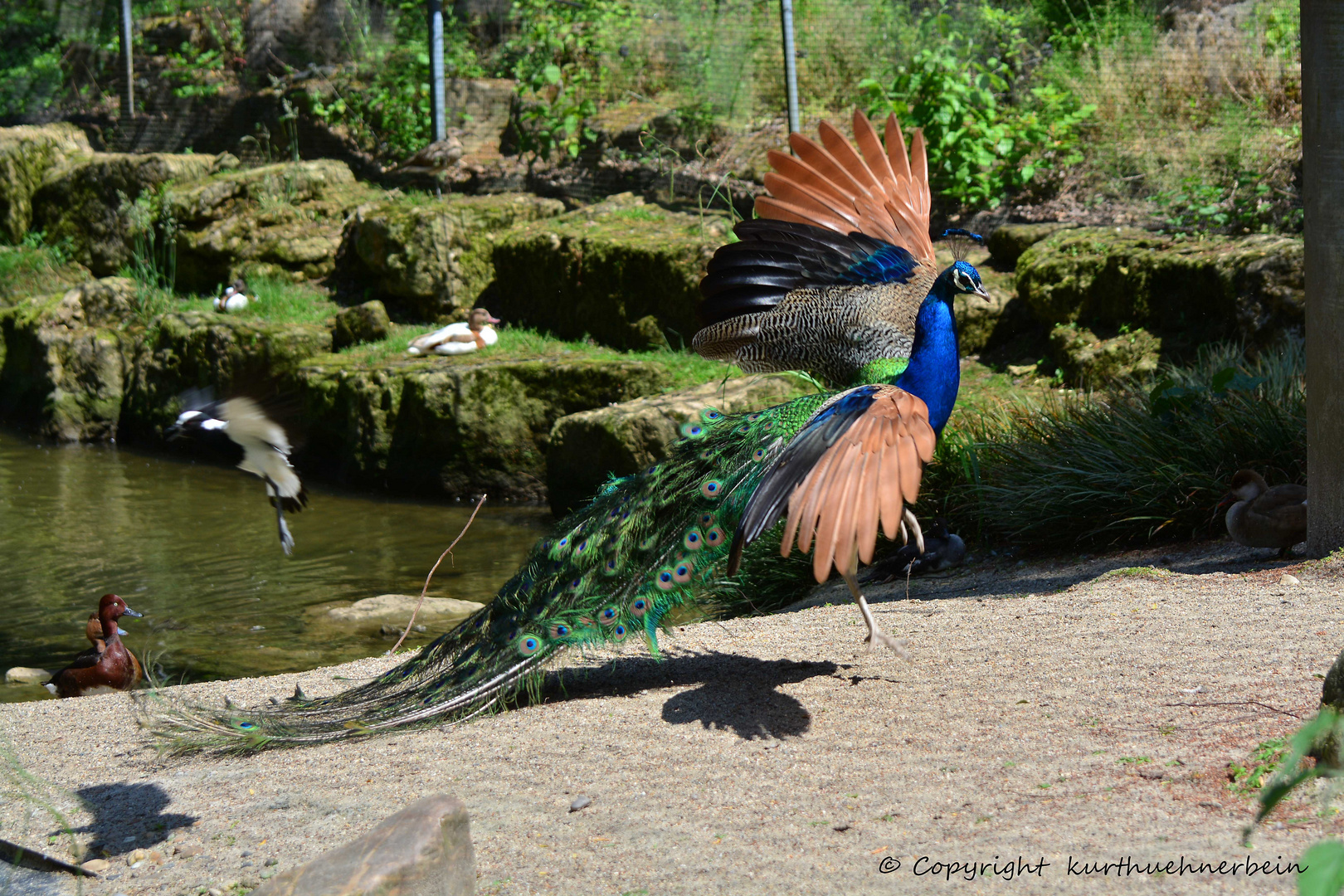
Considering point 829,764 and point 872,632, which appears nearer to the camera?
point 829,764

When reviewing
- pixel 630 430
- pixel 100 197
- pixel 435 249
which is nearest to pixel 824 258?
pixel 630 430

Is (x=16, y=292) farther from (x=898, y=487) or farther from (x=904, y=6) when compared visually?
(x=898, y=487)

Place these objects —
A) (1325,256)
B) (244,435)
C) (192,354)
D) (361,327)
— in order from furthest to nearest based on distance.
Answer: (192,354), (361,327), (1325,256), (244,435)

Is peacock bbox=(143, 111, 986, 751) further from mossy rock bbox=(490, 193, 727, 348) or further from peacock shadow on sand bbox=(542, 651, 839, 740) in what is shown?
mossy rock bbox=(490, 193, 727, 348)

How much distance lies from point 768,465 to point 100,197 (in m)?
13.5

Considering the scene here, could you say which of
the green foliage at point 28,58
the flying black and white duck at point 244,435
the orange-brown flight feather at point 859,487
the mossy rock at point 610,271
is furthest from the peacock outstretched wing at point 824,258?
the green foliage at point 28,58

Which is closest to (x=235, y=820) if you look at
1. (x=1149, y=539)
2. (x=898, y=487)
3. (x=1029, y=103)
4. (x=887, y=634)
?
(x=898, y=487)

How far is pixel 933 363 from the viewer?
4105 mm

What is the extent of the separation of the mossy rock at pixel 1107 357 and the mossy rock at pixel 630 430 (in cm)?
214

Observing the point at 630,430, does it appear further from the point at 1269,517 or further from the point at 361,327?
the point at 361,327

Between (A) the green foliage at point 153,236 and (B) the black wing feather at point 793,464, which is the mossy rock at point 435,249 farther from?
(B) the black wing feather at point 793,464

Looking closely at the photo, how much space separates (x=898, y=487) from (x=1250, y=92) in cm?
941

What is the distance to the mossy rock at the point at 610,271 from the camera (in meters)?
10.0

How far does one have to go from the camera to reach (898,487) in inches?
124
